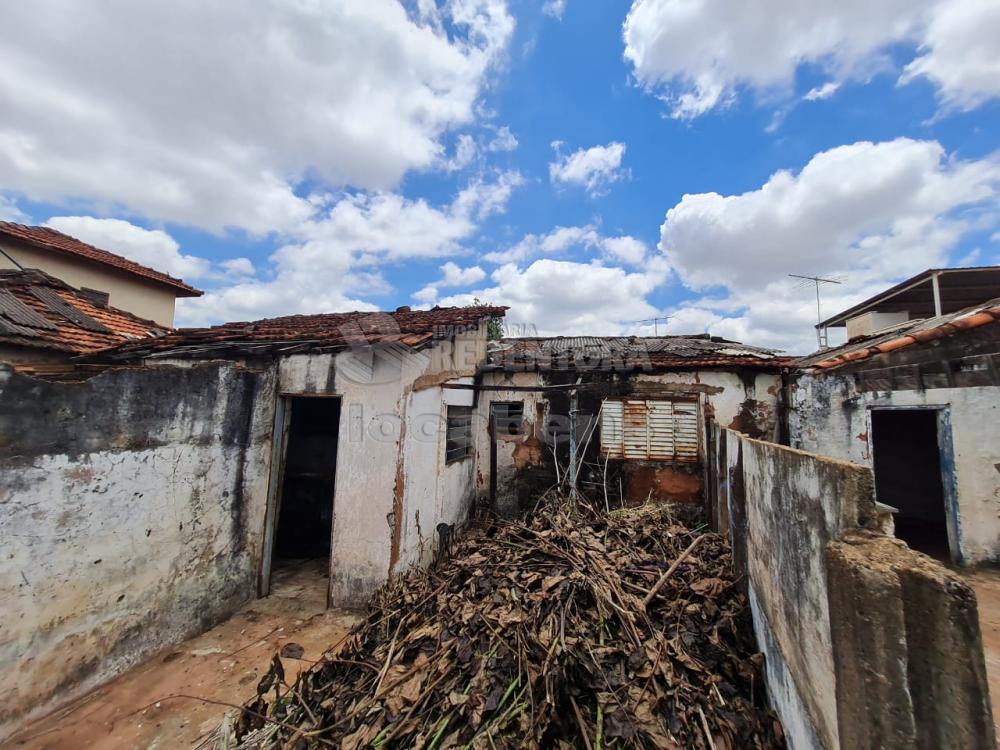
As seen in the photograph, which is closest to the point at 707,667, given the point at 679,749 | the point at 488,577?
the point at 679,749

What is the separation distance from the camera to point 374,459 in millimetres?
5410

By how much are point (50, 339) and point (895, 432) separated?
15.4 meters

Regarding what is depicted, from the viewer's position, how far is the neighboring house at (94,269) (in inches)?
381

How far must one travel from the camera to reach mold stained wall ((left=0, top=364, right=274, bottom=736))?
3.32 m

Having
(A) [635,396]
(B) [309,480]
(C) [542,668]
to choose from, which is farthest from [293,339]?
(A) [635,396]

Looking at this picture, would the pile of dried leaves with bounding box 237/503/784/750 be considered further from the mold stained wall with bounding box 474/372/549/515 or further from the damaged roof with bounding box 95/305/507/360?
the mold stained wall with bounding box 474/372/549/515

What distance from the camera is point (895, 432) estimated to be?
28.0 ft

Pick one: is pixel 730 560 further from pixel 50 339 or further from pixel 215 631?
pixel 50 339

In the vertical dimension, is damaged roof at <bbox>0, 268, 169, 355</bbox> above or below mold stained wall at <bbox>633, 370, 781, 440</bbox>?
above

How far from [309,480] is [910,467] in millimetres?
12202

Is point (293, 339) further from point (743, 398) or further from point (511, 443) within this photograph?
point (743, 398)

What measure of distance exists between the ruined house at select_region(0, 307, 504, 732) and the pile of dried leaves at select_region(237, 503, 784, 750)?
159cm

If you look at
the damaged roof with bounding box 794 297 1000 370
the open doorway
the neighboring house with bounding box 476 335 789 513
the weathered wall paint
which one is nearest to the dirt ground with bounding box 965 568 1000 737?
the weathered wall paint

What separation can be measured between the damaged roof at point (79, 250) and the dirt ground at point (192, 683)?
1092cm
